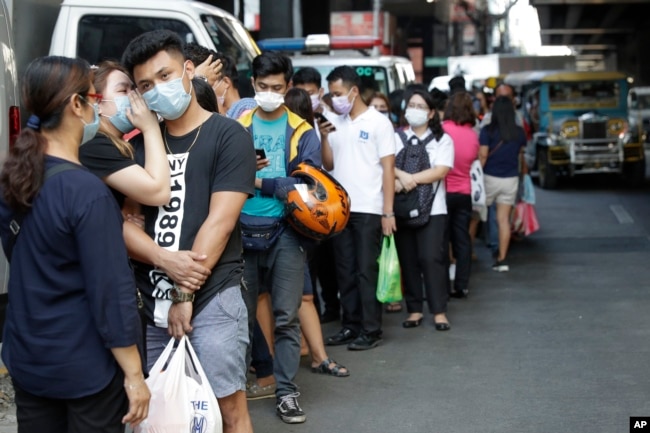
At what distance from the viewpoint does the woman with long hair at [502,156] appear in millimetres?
11242

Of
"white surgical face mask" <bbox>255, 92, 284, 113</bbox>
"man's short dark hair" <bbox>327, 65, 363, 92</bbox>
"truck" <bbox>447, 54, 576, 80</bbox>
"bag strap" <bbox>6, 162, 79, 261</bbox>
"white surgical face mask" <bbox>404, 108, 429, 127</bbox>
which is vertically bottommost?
"bag strap" <bbox>6, 162, 79, 261</bbox>

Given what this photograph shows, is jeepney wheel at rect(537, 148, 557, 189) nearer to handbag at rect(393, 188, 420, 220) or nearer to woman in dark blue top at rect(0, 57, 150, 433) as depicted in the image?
handbag at rect(393, 188, 420, 220)

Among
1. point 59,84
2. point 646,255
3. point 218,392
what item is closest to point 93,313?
point 59,84

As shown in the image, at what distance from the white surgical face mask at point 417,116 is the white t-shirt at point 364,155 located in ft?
2.17

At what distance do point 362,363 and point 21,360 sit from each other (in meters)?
4.27

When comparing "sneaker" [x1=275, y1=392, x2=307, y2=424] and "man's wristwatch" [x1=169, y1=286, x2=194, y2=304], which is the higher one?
"man's wristwatch" [x1=169, y1=286, x2=194, y2=304]

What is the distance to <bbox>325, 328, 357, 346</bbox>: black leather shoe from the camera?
821 centimetres

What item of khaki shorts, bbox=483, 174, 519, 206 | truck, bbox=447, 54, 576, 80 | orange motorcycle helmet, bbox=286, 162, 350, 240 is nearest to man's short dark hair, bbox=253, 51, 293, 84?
orange motorcycle helmet, bbox=286, 162, 350, 240

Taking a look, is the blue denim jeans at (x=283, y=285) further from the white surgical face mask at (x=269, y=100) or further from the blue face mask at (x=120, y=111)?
the blue face mask at (x=120, y=111)

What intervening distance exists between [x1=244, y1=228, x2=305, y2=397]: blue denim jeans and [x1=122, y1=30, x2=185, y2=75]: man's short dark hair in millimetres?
1863

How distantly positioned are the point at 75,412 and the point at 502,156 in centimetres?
→ 823

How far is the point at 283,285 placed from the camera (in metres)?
6.10

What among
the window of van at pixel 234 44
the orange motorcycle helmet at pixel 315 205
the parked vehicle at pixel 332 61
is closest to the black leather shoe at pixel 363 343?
the orange motorcycle helmet at pixel 315 205

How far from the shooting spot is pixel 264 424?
6.16 metres
